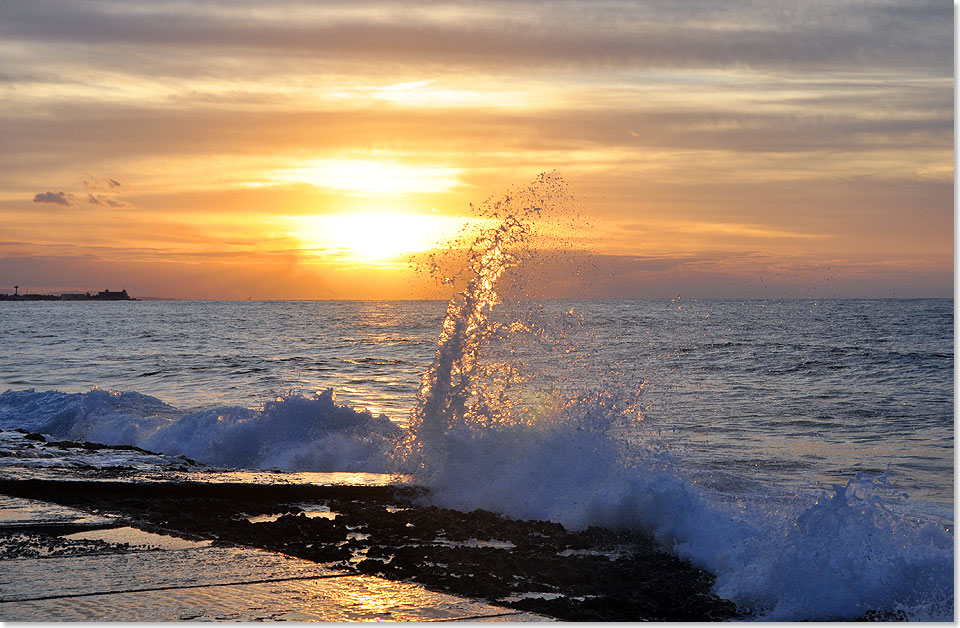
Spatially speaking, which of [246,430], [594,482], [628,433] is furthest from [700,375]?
[594,482]

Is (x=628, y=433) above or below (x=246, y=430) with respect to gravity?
above

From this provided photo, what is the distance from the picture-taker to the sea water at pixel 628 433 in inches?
238

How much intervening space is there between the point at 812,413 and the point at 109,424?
13085mm

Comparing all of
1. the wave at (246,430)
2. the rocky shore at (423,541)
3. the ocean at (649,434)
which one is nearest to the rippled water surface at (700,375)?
the ocean at (649,434)

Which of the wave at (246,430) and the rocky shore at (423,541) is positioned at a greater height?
the rocky shore at (423,541)

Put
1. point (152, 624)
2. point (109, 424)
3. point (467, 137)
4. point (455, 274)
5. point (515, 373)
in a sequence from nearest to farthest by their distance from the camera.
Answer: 1. point (152, 624)
2. point (467, 137)
3. point (455, 274)
4. point (515, 373)
5. point (109, 424)

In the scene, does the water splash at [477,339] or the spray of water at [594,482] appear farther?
the water splash at [477,339]

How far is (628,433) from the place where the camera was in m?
9.24

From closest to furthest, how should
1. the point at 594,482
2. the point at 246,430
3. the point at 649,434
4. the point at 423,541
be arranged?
1. the point at 423,541
2. the point at 594,482
3. the point at 246,430
4. the point at 649,434

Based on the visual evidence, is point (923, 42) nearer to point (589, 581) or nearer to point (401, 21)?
point (401, 21)

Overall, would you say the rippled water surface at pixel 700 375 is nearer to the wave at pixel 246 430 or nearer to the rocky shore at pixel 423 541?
the wave at pixel 246 430

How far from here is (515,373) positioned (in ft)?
36.4

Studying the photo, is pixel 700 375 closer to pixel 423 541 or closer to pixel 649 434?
pixel 649 434

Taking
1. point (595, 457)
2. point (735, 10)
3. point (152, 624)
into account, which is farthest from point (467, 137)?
point (152, 624)
